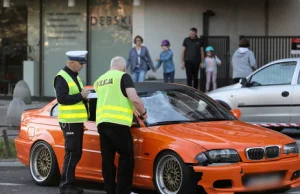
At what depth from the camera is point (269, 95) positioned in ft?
A: 40.6

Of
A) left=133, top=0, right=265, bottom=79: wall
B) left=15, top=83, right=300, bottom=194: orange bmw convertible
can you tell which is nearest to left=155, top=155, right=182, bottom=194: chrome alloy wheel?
left=15, top=83, right=300, bottom=194: orange bmw convertible

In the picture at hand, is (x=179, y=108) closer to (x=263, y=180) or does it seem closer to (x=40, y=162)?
(x=263, y=180)

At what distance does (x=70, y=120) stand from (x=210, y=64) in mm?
10008

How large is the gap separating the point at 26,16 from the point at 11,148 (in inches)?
369

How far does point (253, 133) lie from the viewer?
24.7 ft

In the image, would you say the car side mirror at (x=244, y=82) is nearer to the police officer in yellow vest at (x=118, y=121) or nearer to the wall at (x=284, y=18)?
the police officer in yellow vest at (x=118, y=121)

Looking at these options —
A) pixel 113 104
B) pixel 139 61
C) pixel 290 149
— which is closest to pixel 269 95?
pixel 139 61

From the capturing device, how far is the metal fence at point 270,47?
18156mm

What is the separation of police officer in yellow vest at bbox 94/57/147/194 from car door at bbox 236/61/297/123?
562 cm

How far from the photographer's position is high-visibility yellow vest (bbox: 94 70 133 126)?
716cm

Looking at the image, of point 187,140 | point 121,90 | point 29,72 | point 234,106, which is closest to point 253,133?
point 187,140

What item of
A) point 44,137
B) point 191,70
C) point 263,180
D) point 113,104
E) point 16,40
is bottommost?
point 263,180

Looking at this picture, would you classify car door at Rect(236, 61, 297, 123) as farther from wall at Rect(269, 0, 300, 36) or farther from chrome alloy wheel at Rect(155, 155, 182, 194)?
wall at Rect(269, 0, 300, 36)

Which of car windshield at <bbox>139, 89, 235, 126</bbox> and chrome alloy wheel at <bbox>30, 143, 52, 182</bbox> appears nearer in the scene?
car windshield at <bbox>139, 89, 235, 126</bbox>
